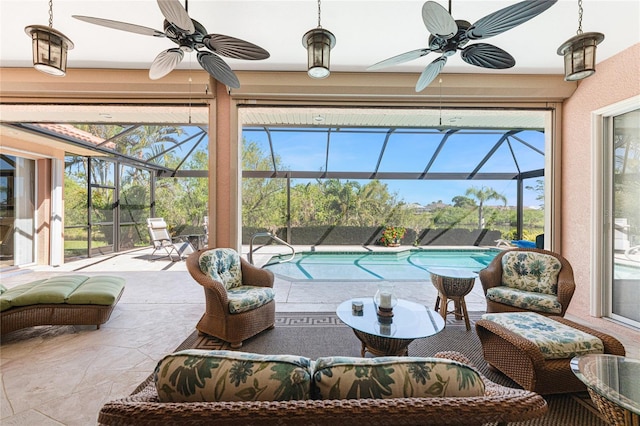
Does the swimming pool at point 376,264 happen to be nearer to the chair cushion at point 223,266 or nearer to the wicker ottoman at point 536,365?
the chair cushion at point 223,266

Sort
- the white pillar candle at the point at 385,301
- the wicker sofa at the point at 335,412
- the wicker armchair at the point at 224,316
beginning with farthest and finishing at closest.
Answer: the wicker armchair at the point at 224,316, the white pillar candle at the point at 385,301, the wicker sofa at the point at 335,412

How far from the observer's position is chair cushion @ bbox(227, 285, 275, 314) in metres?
2.54

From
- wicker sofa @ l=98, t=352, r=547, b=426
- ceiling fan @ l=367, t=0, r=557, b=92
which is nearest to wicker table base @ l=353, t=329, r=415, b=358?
wicker sofa @ l=98, t=352, r=547, b=426

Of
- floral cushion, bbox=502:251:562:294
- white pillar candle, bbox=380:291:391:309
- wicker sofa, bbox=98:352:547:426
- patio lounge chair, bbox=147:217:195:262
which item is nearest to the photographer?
wicker sofa, bbox=98:352:547:426

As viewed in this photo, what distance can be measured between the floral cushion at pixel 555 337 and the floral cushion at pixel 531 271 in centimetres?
90

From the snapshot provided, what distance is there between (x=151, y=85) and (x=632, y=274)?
6309mm

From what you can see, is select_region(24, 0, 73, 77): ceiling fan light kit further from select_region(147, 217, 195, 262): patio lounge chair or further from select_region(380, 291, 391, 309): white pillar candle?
select_region(147, 217, 195, 262): patio lounge chair

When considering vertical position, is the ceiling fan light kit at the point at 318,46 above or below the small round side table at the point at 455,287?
above

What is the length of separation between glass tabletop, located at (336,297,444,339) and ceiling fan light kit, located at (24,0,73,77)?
2.96 metres

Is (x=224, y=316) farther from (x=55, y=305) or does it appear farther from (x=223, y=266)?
(x=55, y=305)

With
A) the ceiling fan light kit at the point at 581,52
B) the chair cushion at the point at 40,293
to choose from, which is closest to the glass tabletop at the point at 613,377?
the ceiling fan light kit at the point at 581,52

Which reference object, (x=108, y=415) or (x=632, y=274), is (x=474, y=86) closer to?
(x=632, y=274)

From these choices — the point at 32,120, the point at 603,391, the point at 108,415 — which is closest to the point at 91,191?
the point at 32,120

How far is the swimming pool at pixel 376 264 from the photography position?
5762 mm
